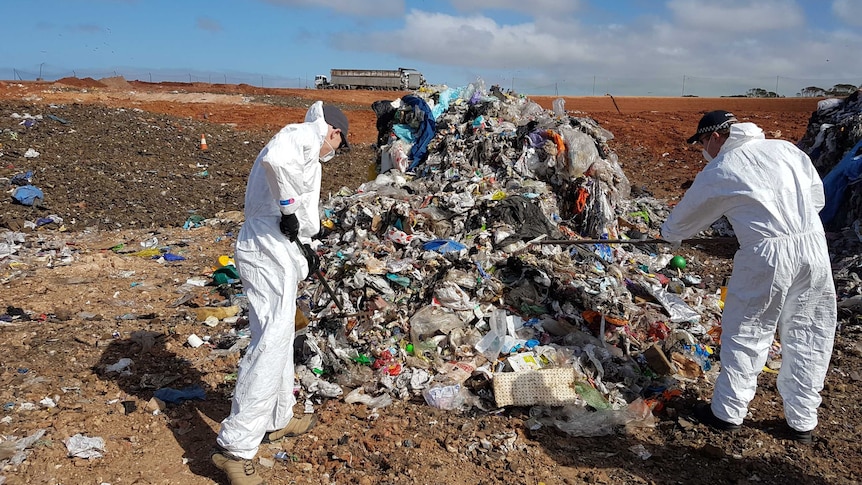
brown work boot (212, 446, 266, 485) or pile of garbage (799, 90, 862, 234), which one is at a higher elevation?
pile of garbage (799, 90, 862, 234)

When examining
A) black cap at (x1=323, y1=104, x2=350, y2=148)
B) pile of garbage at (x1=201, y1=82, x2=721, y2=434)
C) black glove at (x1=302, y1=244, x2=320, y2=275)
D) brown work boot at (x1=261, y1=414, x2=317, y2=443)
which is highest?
black cap at (x1=323, y1=104, x2=350, y2=148)

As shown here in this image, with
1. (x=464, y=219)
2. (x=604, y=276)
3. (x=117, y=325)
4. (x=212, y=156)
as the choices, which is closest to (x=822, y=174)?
(x=604, y=276)


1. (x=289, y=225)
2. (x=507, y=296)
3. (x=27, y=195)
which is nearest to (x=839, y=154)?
(x=507, y=296)

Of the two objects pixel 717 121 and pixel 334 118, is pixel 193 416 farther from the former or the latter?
pixel 717 121

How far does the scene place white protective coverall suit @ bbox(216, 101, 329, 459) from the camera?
2.66 m

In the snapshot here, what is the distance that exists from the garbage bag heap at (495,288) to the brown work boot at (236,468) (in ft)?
3.02

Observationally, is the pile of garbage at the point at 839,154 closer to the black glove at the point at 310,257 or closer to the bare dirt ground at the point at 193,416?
the bare dirt ground at the point at 193,416

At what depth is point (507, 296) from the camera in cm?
453

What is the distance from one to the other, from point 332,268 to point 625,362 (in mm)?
2503

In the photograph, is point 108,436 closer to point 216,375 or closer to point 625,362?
point 216,375

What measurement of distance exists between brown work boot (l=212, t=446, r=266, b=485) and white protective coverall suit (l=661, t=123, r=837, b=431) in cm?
253

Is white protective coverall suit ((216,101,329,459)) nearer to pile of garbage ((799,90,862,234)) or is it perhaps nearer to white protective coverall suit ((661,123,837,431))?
white protective coverall suit ((661,123,837,431))

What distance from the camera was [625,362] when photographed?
393cm

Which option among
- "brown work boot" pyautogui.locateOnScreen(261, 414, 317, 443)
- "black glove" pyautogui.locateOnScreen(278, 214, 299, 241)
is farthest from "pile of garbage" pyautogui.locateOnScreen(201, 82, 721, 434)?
"black glove" pyautogui.locateOnScreen(278, 214, 299, 241)
